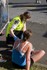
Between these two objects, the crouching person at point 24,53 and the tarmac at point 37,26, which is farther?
the tarmac at point 37,26

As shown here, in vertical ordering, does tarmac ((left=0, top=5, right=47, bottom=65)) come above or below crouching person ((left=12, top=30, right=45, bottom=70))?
below

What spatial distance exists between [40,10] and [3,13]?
13.2ft

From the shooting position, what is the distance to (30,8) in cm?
1475

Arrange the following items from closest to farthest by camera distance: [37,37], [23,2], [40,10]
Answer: [37,37] → [40,10] → [23,2]

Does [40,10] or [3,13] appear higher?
[3,13]

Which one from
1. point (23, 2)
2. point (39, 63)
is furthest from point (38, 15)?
point (39, 63)

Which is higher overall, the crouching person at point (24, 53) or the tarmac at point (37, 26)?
the crouching person at point (24, 53)

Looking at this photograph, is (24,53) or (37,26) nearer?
(24,53)

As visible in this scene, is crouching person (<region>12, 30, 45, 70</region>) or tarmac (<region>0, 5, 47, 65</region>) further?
tarmac (<region>0, 5, 47, 65</region>)

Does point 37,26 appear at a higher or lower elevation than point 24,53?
lower

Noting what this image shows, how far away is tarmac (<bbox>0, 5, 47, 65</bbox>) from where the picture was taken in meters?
9.00

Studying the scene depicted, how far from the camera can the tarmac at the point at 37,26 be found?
900 centimetres

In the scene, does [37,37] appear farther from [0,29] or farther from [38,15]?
[38,15]

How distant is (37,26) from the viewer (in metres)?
10.9
